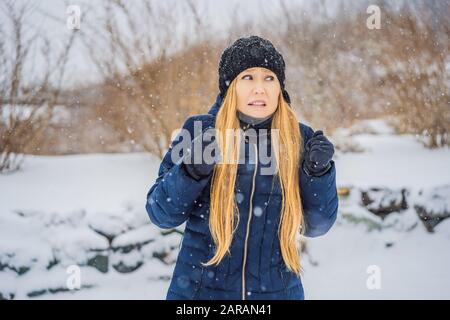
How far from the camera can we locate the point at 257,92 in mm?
1471

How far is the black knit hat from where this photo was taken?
5.08 ft

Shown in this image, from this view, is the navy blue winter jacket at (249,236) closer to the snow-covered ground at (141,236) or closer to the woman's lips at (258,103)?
the woman's lips at (258,103)

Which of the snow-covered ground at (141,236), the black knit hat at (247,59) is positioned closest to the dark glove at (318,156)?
Result: the black knit hat at (247,59)

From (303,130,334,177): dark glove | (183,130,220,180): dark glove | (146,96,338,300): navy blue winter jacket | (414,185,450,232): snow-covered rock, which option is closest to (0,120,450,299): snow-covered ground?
(414,185,450,232): snow-covered rock

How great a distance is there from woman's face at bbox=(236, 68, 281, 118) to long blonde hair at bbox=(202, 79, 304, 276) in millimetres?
42

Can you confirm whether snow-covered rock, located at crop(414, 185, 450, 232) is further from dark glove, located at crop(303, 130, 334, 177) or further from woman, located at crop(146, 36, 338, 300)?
dark glove, located at crop(303, 130, 334, 177)

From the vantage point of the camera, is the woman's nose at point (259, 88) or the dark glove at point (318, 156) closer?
the dark glove at point (318, 156)

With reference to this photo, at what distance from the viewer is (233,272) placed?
142cm

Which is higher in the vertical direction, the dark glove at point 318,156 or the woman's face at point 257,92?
the woman's face at point 257,92

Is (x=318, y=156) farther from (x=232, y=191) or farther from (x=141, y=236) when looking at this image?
(x=141, y=236)

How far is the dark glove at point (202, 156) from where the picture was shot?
4.34 ft

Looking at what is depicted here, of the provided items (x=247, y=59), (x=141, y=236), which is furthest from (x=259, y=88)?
(x=141, y=236)
